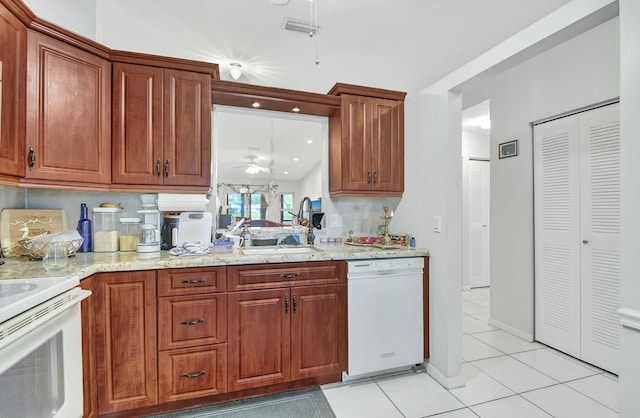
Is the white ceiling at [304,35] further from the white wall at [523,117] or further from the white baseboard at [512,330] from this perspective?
the white baseboard at [512,330]

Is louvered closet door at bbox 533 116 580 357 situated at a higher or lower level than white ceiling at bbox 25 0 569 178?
lower

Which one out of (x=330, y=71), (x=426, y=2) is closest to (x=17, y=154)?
(x=330, y=71)

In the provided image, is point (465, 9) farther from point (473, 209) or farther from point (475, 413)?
point (473, 209)

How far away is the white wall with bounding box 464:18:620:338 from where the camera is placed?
8.13 ft

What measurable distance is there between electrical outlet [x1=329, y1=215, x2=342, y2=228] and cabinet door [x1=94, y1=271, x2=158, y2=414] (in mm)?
1565

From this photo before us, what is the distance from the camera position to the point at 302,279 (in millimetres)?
2113

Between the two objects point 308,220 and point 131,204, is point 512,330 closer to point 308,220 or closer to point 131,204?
point 308,220

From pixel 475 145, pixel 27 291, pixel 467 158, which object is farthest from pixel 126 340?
pixel 475 145

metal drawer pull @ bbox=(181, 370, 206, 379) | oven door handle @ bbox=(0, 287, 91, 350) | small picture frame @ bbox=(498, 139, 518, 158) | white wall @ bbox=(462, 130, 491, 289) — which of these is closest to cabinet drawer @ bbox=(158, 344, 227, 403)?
metal drawer pull @ bbox=(181, 370, 206, 379)

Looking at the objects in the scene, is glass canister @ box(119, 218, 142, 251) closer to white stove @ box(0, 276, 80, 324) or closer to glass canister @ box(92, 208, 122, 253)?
glass canister @ box(92, 208, 122, 253)

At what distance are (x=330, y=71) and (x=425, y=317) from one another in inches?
91.6

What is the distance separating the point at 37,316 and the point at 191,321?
80 centimetres

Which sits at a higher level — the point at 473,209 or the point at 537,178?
the point at 537,178

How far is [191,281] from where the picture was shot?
1.88m
